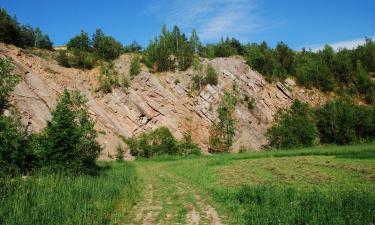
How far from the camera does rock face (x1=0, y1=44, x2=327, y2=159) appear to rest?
6585 cm

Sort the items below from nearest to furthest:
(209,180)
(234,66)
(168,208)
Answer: (168,208), (209,180), (234,66)

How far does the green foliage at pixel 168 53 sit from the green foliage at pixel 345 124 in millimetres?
35896

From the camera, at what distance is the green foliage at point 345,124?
78625mm

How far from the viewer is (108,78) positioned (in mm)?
76938

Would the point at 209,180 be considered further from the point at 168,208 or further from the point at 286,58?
the point at 286,58

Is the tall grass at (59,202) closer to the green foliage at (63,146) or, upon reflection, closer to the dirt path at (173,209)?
the dirt path at (173,209)

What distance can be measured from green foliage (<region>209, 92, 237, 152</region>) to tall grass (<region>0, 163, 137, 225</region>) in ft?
170

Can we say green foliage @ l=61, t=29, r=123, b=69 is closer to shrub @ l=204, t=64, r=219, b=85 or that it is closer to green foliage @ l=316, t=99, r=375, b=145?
shrub @ l=204, t=64, r=219, b=85

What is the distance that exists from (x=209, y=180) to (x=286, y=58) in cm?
8177

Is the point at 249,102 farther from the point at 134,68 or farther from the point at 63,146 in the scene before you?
the point at 63,146

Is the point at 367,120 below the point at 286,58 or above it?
below

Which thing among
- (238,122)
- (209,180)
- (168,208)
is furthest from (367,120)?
(168,208)

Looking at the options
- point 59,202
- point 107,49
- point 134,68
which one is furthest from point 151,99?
point 59,202

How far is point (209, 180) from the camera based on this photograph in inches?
1040
